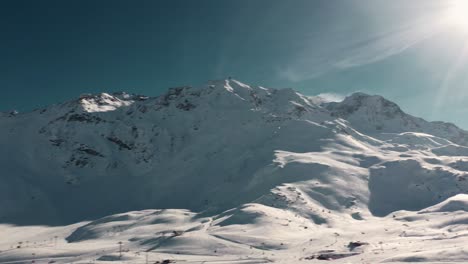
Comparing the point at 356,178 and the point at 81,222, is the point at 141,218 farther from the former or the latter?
the point at 356,178

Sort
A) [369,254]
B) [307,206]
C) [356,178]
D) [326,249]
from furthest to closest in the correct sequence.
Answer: [356,178], [307,206], [326,249], [369,254]

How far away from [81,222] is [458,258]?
11966 cm

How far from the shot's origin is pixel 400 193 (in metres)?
147

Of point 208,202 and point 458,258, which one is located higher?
point 208,202

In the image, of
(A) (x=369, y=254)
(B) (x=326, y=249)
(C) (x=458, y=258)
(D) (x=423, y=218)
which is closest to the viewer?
(C) (x=458, y=258)

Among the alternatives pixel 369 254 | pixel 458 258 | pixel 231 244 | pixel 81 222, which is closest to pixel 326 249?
pixel 369 254

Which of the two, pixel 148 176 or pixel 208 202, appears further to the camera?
pixel 148 176

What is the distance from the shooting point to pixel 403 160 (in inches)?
6688

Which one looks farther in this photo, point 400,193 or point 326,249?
point 400,193

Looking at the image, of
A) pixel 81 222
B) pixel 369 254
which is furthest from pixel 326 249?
pixel 81 222

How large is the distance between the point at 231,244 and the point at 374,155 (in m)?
112

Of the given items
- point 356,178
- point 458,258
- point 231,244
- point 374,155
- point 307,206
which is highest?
point 374,155

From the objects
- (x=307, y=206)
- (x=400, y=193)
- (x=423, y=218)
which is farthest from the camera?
(x=400, y=193)

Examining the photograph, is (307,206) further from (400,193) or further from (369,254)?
(369,254)
